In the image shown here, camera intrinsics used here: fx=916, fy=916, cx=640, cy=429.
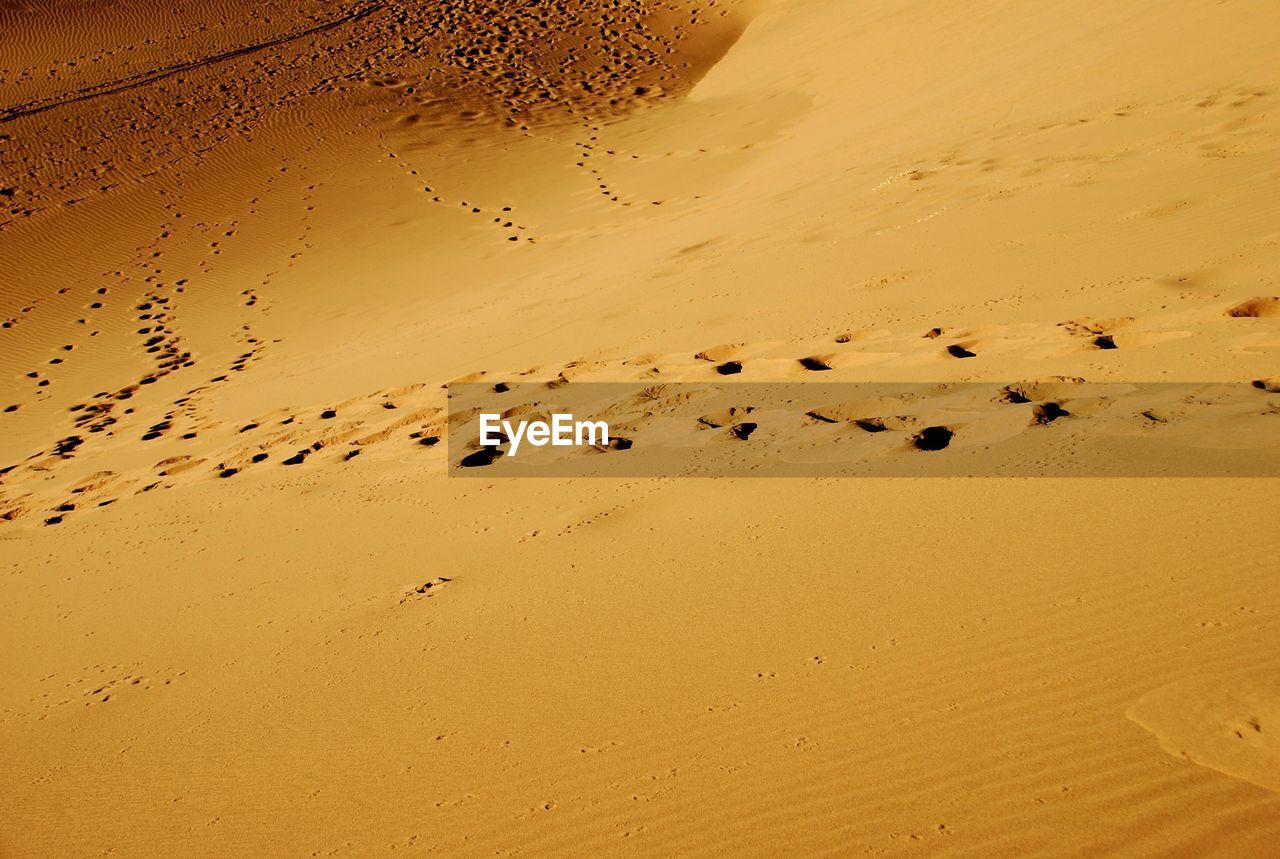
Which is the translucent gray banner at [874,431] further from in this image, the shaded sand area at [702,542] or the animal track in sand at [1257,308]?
the animal track in sand at [1257,308]

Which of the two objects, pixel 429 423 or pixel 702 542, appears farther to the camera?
pixel 429 423

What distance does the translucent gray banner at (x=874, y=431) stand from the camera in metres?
3.43

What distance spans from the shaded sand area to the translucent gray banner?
4.9 inches

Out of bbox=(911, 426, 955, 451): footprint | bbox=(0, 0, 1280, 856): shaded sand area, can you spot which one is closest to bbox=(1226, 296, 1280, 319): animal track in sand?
bbox=(0, 0, 1280, 856): shaded sand area

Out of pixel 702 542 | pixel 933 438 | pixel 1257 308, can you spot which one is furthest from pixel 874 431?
pixel 1257 308

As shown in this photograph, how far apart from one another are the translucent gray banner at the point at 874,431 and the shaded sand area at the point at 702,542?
4.9 inches

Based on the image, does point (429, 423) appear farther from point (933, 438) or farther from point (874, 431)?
point (933, 438)

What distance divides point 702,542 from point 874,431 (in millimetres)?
1077

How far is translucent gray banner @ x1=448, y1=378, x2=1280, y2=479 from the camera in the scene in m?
3.43

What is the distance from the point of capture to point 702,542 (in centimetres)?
350

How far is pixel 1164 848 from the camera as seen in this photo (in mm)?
1936

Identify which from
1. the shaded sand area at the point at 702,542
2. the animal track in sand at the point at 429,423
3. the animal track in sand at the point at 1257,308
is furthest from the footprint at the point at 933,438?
the animal track in sand at the point at 1257,308

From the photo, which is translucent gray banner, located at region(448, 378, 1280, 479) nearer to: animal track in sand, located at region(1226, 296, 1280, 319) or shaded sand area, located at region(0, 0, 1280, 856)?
shaded sand area, located at region(0, 0, 1280, 856)

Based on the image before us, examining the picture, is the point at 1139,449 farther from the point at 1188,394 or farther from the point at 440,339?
the point at 440,339
